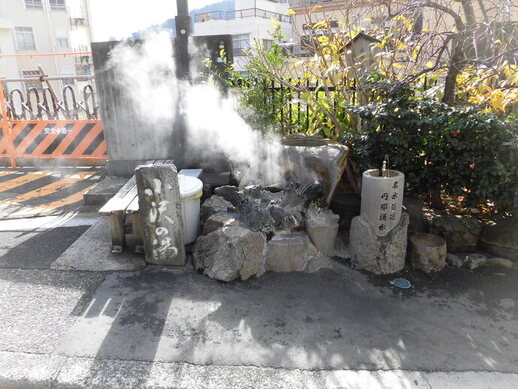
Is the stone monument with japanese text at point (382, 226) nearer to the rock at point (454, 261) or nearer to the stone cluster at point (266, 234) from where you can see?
the stone cluster at point (266, 234)

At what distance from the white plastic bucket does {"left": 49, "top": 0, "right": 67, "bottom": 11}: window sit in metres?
38.2

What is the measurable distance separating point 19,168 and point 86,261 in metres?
6.42

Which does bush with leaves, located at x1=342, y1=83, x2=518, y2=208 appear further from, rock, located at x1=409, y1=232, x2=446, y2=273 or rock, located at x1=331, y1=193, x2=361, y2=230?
rock, located at x1=409, y1=232, x2=446, y2=273

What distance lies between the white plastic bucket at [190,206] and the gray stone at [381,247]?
2.07m

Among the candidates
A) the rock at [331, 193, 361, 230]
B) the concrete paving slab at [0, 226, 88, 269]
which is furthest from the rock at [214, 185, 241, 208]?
the concrete paving slab at [0, 226, 88, 269]

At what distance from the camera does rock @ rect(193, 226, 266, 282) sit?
4637 millimetres

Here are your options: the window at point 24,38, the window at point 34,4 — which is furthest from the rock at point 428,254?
the window at point 34,4

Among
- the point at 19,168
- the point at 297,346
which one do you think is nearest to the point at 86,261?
the point at 297,346

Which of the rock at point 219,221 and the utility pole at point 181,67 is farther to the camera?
the utility pole at point 181,67

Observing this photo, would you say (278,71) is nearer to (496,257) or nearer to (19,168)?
(496,257)

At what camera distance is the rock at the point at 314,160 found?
533cm

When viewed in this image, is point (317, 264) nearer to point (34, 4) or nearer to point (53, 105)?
point (53, 105)

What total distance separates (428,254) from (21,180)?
28.0 ft

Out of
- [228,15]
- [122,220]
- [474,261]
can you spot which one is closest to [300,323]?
[474,261]
